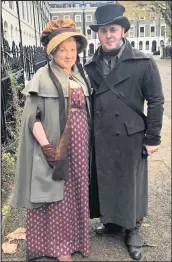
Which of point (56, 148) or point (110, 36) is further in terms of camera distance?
point (110, 36)

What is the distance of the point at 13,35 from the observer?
16.1 feet

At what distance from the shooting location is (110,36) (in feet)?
8.23

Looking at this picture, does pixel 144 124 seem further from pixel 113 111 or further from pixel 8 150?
pixel 8 150

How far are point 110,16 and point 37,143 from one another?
3.34 feet

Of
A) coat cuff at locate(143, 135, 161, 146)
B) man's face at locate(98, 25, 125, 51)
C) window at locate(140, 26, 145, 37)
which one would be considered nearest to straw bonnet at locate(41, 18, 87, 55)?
man's face at locate(98, 25, 125, 51)

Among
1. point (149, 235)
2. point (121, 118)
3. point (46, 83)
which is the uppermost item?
point (46, 83)

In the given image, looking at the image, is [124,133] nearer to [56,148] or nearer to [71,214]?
Result: [56,148]

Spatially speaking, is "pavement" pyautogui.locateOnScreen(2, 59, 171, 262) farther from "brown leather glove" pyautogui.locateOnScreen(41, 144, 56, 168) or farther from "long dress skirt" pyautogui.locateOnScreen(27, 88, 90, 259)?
"brown leather glove" pyautogui.locateOnScreen(41, 144, 56, 168)

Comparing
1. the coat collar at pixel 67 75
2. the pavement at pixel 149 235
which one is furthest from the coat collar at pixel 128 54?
the pavement at pixel 149 235

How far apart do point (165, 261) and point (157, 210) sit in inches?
37.3

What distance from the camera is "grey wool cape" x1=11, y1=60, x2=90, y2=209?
7.55 feet

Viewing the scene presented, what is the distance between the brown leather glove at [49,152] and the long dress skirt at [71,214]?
0.15 meters

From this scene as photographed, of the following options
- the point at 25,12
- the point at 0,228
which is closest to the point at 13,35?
the point at 25,12

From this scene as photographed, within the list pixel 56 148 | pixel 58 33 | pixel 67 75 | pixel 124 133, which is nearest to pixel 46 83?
pixel 67 75
